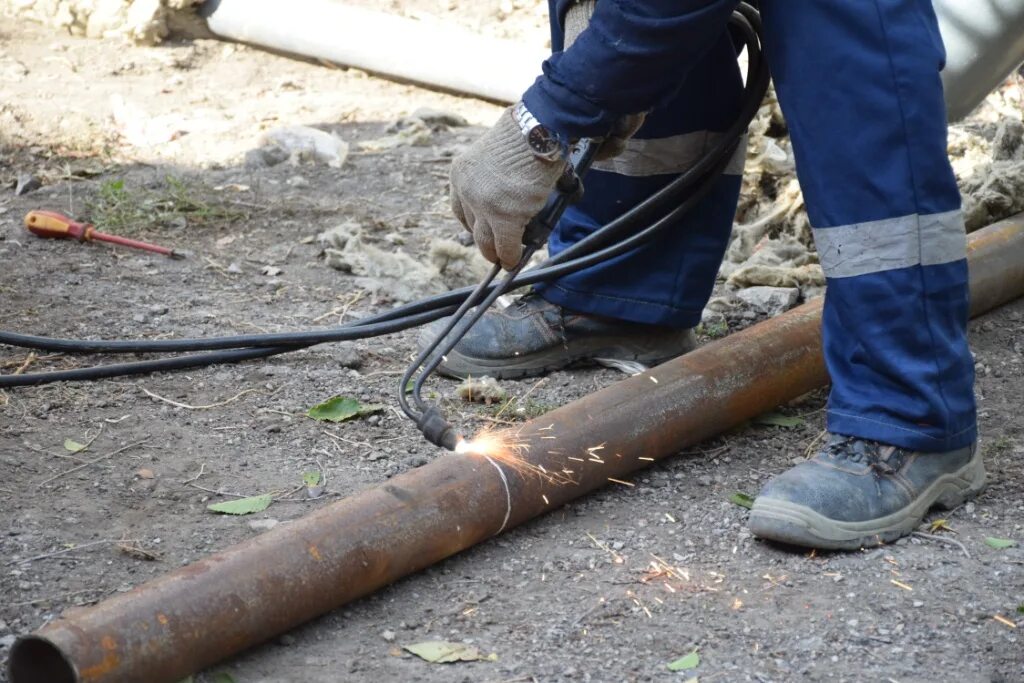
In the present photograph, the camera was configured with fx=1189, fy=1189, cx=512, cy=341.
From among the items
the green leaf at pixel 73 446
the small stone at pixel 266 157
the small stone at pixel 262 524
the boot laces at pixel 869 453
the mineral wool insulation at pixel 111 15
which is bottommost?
the green leaf at pixel 73 446

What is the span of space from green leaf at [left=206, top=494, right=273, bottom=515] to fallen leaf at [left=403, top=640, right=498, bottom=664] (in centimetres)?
49

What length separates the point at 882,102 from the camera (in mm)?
2014

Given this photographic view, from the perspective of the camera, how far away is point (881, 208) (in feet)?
6.74

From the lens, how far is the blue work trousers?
2016 mm

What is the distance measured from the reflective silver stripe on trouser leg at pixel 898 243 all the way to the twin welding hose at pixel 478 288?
1.74 feet

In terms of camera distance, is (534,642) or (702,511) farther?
(702,511)

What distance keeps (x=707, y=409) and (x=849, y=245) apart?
0.52m

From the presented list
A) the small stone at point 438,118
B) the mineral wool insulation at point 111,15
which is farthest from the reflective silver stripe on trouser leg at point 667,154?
the mineral wool insulation at point 111,15

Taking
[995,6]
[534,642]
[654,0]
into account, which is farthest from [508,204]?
[995,6]

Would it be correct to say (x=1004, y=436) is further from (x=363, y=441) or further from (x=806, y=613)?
(x=363, y=441)

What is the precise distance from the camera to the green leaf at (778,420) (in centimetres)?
268

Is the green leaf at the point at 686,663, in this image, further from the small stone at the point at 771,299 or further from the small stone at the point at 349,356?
the small stone at the point at 771,299

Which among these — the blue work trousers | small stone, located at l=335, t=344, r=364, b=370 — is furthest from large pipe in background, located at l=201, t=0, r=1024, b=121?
the blue work trousers

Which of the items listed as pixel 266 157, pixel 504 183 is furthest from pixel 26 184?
pixel 504 183
